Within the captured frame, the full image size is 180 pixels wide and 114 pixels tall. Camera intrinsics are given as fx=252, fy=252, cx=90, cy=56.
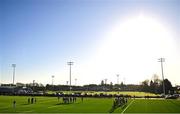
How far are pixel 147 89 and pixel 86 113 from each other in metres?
148

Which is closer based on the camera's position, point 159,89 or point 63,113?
point 63,113

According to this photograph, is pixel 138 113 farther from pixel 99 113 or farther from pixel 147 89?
pixel 147 89

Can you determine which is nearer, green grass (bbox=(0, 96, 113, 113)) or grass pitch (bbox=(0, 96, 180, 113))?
grass pitch (bbox=(0, 96, 180, 113))

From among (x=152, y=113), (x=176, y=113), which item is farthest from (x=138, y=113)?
(x=176, y=113)

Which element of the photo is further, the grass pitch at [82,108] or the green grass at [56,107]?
the green grass at [56,107]

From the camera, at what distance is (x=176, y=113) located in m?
34.4

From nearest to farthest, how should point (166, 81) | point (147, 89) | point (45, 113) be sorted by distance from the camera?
point (45, 113)
point (166, 81)
point (147, 89)

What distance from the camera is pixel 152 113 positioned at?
112 ft

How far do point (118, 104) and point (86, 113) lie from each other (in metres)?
17.4

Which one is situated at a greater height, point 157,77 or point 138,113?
point 157,77

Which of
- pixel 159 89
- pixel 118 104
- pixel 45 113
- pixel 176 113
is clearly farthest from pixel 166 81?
pixel 45 113

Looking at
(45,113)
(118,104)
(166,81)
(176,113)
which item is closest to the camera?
(45,113)

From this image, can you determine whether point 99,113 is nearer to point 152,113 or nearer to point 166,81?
point 152,113

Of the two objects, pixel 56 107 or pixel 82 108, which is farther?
pixel 56 107
